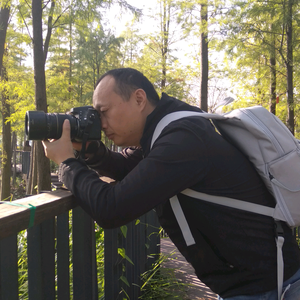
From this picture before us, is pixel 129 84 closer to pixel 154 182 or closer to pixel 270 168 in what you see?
pixel 154 182

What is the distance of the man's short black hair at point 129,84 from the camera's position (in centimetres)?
151

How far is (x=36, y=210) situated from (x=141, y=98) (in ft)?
2.35

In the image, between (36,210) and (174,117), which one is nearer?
(36,210)

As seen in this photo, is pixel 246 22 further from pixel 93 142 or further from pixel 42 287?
pixel 42 287

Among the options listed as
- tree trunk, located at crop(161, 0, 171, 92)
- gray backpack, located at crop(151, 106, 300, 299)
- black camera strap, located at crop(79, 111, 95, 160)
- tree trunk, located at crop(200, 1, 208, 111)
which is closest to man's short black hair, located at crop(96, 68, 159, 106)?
black camera strap, located at crop(79, 111, 95, 160)

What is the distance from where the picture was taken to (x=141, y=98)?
1536 mm

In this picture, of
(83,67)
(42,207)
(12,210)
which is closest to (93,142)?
(42,207)

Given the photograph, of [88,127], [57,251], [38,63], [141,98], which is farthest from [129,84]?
[38,63]

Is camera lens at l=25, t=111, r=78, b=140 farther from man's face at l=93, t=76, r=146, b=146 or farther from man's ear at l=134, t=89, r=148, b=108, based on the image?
man's ear at l=134, t=89, r=148, b=108

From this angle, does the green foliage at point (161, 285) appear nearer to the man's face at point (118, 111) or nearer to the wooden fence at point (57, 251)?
the wooden fence at point (57, 251)

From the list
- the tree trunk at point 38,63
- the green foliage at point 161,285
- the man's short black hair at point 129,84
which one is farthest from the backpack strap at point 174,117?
the tree trunk at point 38,63

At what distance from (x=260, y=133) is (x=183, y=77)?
478 inches

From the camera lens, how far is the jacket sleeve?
1135 millimetres

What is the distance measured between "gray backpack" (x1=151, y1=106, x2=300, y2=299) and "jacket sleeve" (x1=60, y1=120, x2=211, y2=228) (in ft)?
0.34
